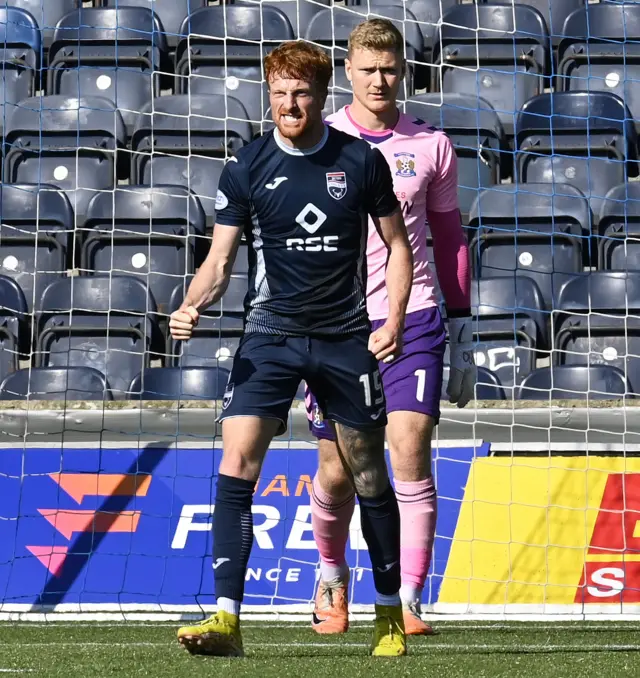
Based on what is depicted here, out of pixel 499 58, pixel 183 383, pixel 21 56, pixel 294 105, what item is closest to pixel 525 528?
pixel 183 383

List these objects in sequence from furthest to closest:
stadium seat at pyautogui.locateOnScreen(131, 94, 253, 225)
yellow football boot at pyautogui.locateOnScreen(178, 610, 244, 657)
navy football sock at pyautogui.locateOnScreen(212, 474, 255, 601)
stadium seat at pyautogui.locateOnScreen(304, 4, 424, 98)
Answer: stadium seat at pyautogui.locateOnScreen(304, 4, 424, 98), stadium seat at pyautogui.locateOnScreen(131, 94, 253, 225), navy football sock at pyautogui.locateOnScreen(212, 474, 255, 601), yellow football boot at pyautogui.locateOnScreen(178, 610, 244, 657)

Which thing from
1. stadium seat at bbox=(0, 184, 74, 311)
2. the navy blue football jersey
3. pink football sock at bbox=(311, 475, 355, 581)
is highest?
the navy blue football jersey

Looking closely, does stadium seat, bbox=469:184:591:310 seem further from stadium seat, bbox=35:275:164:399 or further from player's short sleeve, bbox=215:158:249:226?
player's short sleeve, bbox=215:158:249:226

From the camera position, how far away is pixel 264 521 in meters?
5.97

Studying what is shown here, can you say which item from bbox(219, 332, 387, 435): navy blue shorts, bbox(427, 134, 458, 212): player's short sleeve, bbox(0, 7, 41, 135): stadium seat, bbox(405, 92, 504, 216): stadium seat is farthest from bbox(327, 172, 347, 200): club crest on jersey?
bbox(0, 7, 41, 135): stadium seat

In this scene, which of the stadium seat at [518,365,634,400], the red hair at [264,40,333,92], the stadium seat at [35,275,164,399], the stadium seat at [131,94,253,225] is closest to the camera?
the red hair at [264,40,333,92]

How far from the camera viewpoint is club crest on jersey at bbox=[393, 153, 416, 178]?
4.70 metres

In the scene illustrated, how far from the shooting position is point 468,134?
28.5ft

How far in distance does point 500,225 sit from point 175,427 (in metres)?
2.80

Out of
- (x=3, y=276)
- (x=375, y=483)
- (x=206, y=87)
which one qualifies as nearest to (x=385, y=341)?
(x=375, y=483)

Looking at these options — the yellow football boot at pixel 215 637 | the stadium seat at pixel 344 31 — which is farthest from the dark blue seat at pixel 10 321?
the yellow football boot at pixel 215 637

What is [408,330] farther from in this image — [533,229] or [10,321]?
[533,229]

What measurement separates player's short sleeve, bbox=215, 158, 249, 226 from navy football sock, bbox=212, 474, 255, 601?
749 mm

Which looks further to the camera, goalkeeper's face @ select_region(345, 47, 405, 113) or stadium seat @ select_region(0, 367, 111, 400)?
stadium seat @ select_region(0, 367, 111, 400)
